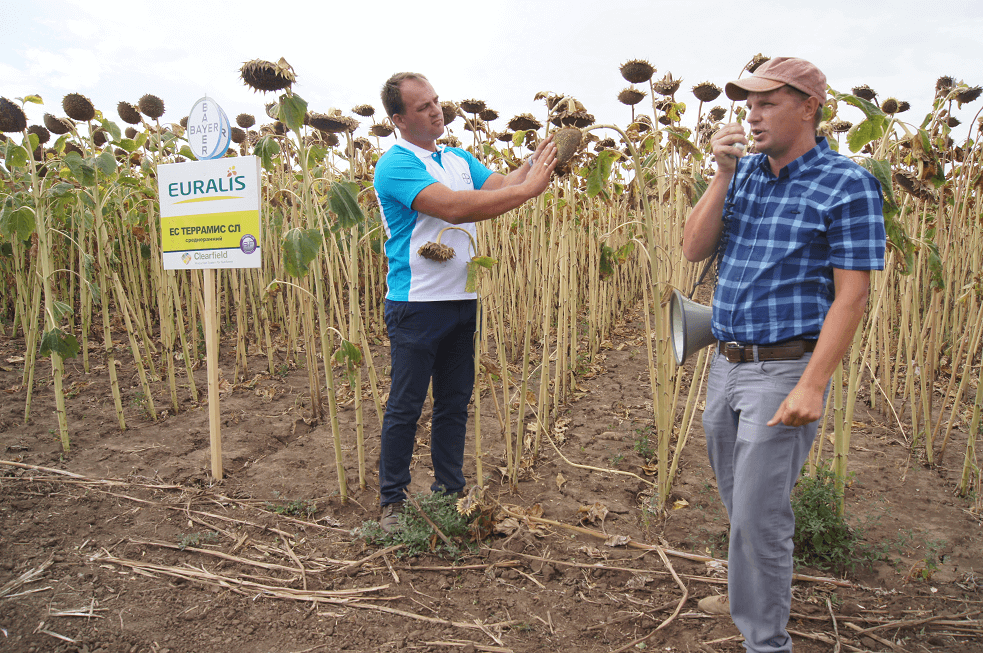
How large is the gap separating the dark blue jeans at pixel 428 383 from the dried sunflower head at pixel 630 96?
5.16 feet

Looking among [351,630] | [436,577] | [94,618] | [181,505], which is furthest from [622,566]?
[181,505]

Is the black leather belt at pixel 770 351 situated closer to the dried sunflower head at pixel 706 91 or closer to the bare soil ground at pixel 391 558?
the bare soil ground at pixel 391 558

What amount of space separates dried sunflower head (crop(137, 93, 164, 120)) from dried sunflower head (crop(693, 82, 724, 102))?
152 inches

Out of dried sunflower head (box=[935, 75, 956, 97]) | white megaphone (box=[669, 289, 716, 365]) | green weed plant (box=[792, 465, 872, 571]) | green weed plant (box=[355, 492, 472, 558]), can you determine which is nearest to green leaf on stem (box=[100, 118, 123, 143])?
green weed plant (box=[355, 492, 472, 558])

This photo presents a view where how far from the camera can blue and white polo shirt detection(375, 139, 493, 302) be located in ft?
7.41

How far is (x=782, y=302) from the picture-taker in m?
1.57

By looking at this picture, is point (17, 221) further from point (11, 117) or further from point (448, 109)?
point (448, 109)

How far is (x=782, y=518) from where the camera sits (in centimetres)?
158

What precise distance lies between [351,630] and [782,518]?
137 cm

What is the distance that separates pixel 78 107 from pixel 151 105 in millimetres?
765

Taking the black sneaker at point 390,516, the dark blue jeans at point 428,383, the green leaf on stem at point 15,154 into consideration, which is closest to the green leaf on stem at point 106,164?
the green leaf on stem at point 15,154

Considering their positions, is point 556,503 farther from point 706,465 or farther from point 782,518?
point 782,518

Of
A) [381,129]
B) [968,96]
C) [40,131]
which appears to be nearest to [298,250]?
[381,129]

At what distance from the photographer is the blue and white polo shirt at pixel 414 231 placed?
226 cm
